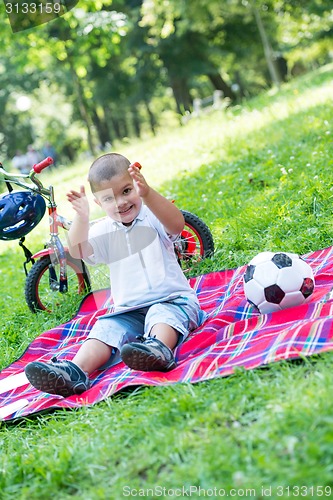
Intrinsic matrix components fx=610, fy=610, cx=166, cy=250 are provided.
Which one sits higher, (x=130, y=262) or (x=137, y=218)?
(x=137, y=218)

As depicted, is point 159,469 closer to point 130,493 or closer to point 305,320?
point 130,493

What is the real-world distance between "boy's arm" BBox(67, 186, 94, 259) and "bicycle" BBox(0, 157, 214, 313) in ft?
3.01

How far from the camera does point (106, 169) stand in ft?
11.2

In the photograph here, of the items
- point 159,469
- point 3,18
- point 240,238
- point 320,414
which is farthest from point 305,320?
point 3,18

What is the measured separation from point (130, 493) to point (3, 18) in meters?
13.7

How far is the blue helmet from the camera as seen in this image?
4465 mm

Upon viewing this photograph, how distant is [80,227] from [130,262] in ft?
1.16

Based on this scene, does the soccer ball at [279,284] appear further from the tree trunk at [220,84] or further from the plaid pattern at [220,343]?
the tree trunk at [220,84]

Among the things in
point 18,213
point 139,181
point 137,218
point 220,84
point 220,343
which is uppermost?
point 139,181

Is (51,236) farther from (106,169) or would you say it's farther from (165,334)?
(165,334)

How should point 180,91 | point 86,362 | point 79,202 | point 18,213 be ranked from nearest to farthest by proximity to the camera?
point 86,362, point 79,202, point 18,213, point 180,91

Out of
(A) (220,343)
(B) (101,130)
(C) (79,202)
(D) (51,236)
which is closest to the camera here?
(A) (220,343)

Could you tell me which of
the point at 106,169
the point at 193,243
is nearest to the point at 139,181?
the point at 106,169

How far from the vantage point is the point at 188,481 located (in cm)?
202
